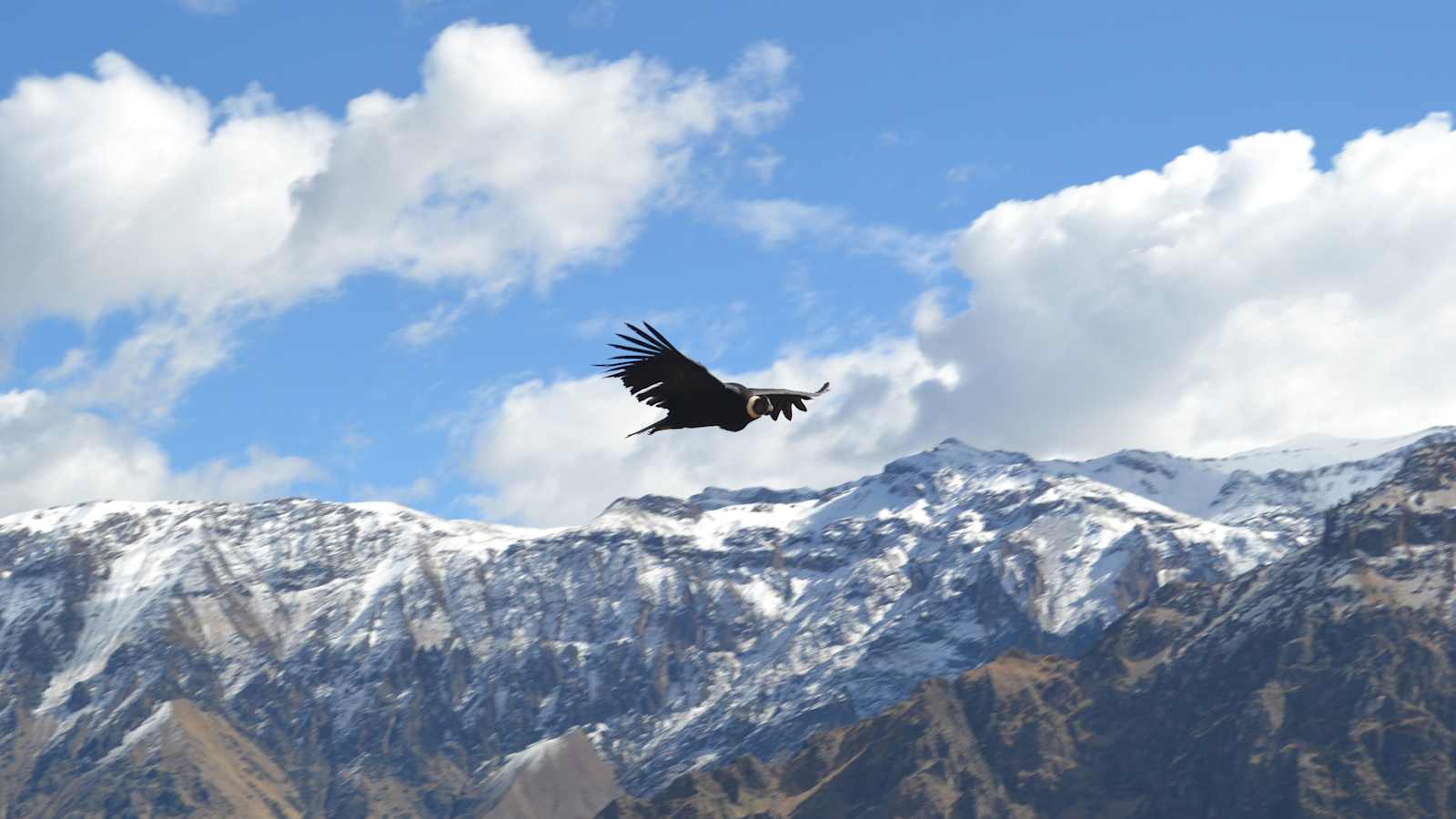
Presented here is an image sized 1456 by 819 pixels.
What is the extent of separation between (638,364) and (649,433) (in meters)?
3.40

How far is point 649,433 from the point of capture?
93250 mm

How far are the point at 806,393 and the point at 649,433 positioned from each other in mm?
6885

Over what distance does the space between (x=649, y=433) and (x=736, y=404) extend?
12.6ft

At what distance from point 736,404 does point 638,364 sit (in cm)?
449

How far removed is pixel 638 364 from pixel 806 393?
7.67 m

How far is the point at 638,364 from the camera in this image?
300ft

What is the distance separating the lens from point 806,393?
94375 millimetres

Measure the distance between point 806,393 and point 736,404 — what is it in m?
3.48

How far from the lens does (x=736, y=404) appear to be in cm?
9262
